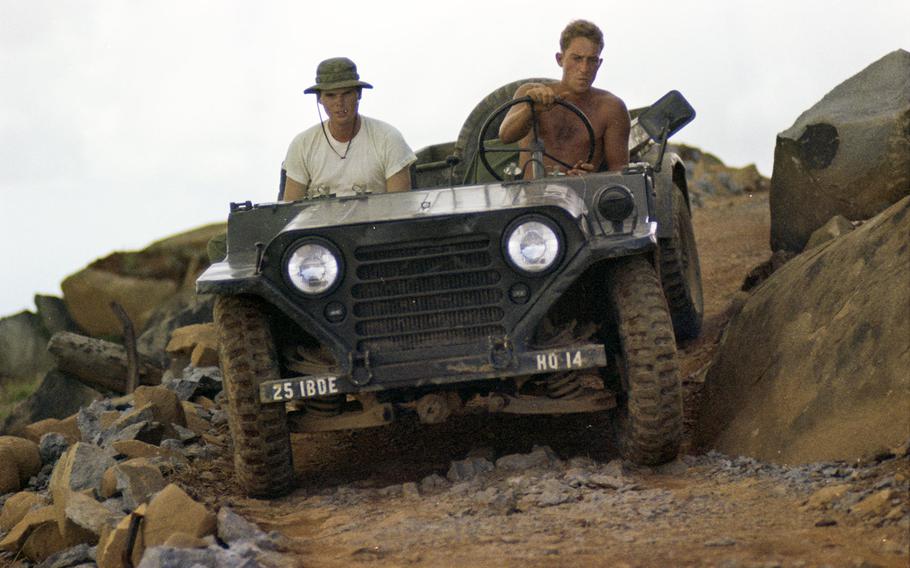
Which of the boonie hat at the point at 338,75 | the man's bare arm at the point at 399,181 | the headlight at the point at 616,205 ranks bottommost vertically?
the headlight at the point at 616,205

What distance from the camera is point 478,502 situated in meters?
5.66

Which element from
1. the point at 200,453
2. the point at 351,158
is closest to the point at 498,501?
the point at 200,453

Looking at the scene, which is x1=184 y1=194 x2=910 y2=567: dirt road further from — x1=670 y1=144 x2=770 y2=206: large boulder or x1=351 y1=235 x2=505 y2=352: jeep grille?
x1=670 y1=144 x2=770 y2=206: large boulder

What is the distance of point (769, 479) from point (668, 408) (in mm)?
484

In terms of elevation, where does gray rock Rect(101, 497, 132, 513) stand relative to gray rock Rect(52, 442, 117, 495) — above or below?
below

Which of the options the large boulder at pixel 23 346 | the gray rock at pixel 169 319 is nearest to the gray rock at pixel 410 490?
the gray rock at pixel 169 319

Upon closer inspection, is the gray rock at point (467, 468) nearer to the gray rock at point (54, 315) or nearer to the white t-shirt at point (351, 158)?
the white t-shirt at point (351, 158)

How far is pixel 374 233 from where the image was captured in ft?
18.9

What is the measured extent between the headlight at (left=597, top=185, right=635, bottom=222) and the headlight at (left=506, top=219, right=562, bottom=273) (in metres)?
0.25

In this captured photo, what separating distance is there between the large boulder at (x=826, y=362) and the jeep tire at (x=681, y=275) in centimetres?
87

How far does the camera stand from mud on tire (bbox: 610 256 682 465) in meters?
5.82

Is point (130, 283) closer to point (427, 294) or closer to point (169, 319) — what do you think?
point (169, 319)

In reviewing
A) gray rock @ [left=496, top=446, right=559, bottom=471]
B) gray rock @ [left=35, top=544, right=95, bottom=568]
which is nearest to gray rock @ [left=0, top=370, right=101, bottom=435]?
gray rock @ [left=35, top=544, right=95, bottom=568]

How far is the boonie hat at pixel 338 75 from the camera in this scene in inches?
298
